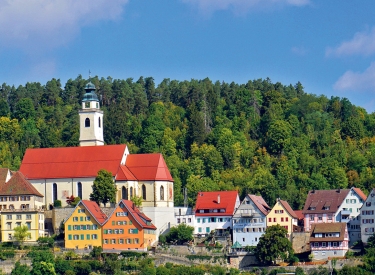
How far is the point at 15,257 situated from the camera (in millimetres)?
98000

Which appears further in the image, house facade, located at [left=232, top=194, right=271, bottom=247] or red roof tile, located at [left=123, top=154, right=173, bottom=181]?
red roof tile, located at [left=123, top=154, right=173, bottom=181]

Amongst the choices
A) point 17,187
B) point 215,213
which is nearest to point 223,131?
point 215,213

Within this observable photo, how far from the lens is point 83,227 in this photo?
337 ft

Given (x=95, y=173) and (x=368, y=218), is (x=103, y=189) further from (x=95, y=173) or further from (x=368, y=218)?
(x=368, y=218)

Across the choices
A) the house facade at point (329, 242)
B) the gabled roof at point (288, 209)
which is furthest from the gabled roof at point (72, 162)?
the house facade at point (329, 242)

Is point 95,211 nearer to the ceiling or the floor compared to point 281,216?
nearer to the ceiling

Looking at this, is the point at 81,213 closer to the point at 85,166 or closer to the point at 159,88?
the point at 85,166

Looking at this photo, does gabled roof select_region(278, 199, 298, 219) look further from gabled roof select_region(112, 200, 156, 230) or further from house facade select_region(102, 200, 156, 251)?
house facade select_region(102, 200, 156, 251)

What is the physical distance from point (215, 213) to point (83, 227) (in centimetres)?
1282

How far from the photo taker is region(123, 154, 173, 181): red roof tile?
364 ft

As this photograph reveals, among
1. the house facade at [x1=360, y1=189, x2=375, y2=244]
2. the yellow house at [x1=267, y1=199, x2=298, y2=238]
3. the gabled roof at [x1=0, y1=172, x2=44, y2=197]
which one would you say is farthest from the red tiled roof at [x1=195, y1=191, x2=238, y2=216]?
the gabled roof at [x1=0, y1=172, x2=44, y2=197]

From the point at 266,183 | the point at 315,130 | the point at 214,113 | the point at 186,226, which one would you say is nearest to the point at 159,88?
the point at 214,113

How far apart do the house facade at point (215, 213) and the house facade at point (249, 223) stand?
1.50 metres

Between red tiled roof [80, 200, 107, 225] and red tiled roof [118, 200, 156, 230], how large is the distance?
2.39 meters
